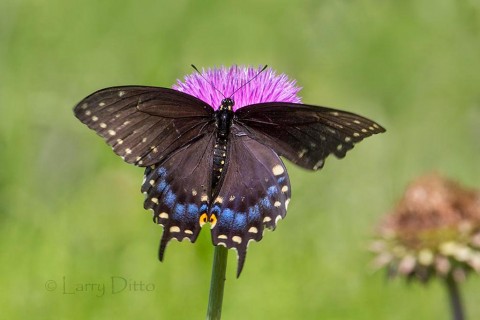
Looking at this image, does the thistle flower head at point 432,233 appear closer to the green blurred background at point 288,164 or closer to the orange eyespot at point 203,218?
the green blurred background at point 288,164

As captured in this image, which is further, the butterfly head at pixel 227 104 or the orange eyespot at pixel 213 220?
the butterfly head at pixel 227 104

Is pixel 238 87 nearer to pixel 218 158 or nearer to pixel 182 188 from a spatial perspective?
pixel 218 158

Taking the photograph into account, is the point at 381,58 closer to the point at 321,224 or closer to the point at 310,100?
the point at 310,100

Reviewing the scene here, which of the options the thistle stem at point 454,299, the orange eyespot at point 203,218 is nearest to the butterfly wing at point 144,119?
the orange eyespot at point 203,218

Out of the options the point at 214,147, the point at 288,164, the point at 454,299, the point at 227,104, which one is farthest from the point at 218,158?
the point at 288,164

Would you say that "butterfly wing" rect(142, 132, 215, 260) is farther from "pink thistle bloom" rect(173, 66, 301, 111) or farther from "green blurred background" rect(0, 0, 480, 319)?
"green blurred background" rect(0, 0, 480, 319)

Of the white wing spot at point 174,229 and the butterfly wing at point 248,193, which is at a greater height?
the butterfly wing at point 248,193

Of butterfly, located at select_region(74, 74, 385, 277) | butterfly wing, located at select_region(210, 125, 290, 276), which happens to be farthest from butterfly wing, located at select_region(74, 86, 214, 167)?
butterfly wing, located at select_region(210, 125, 290, 276)
